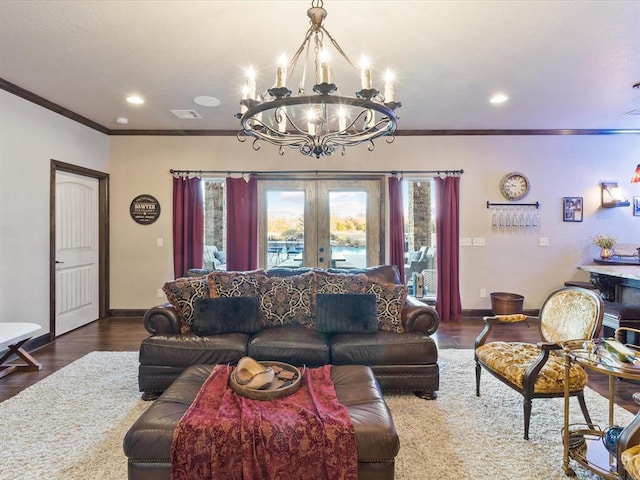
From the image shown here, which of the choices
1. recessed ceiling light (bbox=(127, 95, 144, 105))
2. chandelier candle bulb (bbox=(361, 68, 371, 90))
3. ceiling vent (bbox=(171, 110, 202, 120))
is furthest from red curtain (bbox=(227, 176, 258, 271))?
chandelier candle bulb (bbox=(361, 68, 371, 90))

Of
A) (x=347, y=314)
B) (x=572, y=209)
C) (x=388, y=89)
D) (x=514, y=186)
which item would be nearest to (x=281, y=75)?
(x=388, y=89)

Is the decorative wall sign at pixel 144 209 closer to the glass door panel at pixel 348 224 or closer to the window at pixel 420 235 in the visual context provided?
the glass door panel at pixel 348 224

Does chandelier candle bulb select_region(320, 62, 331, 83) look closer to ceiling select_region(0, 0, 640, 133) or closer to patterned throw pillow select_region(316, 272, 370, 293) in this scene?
ceiling select_region(0, 0, 640, 133)

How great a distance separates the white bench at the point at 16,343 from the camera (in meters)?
3.08

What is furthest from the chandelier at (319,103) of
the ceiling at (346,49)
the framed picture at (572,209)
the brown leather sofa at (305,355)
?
the framed picture at (572,209)

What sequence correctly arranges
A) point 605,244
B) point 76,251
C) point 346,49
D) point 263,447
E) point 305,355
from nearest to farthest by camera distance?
point 263,447, point 305,355, point 346,49, point 76,251, point 605,244

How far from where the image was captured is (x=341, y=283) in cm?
325

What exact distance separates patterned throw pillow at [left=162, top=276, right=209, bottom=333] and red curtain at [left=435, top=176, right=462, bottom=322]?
3.55m

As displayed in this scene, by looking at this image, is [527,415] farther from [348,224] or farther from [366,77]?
[348,224]

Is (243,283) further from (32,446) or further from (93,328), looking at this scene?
(93,328)

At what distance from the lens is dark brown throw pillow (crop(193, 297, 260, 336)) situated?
291 centimetres

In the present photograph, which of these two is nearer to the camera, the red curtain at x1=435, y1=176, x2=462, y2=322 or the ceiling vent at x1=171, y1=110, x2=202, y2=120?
the ceiling vent at x1=171, y1=110, x2=202, y2=120

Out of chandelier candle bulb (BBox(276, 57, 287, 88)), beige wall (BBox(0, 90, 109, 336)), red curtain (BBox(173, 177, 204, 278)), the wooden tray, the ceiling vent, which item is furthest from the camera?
red curtain (BBox(173, 177, 204, 278))

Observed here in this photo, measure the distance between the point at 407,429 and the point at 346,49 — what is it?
117 inches
